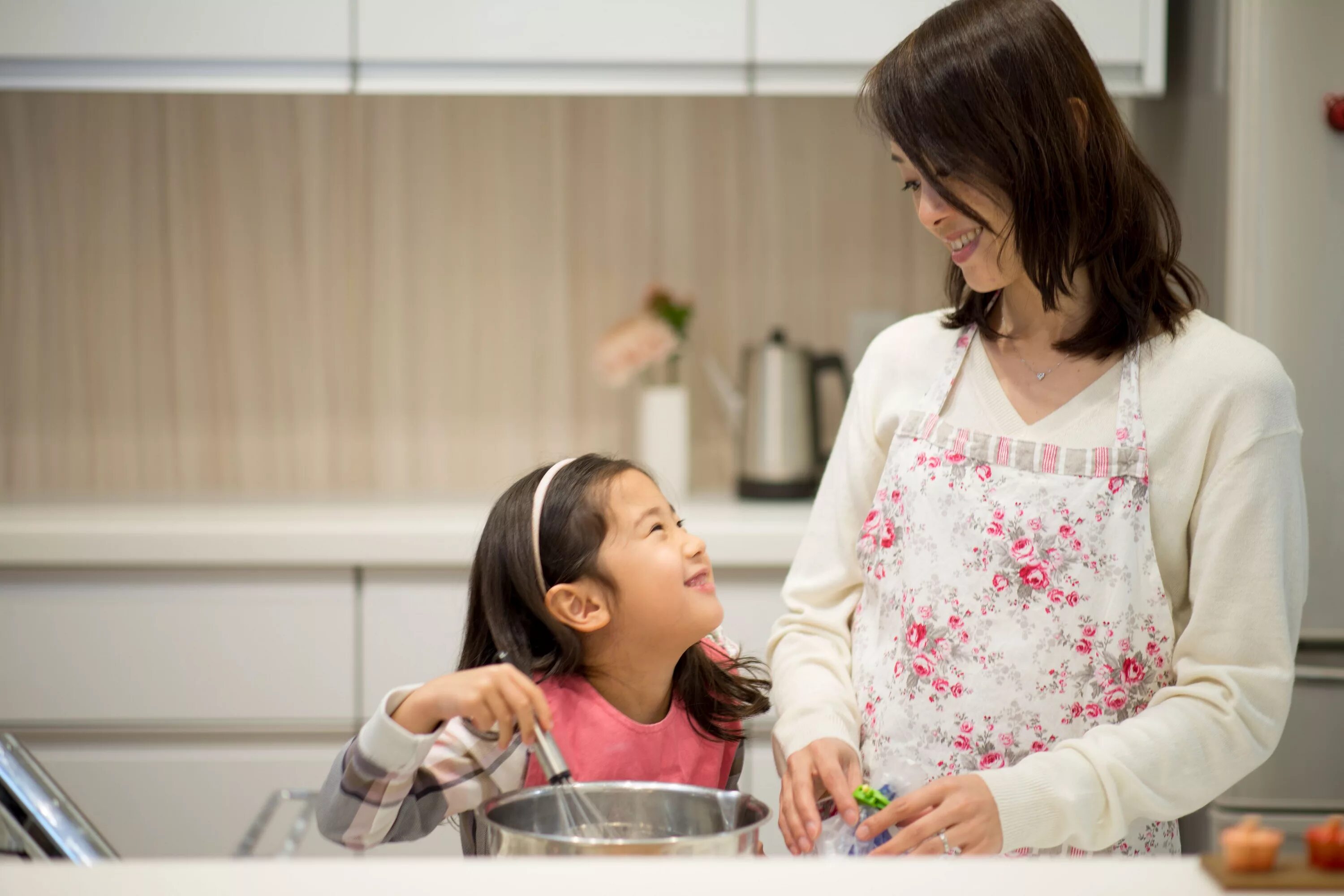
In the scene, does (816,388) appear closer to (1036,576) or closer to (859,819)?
(1036,576)

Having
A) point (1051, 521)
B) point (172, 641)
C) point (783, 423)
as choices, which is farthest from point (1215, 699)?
point (172, 641)

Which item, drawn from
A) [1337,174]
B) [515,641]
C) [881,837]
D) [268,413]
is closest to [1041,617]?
[881,837]

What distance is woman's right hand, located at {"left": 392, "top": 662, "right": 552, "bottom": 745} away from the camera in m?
0.89

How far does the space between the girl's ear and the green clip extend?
275mm

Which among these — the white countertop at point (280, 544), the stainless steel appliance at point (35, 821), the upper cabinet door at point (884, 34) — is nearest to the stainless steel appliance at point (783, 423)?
the white countertop at point (280, 544)

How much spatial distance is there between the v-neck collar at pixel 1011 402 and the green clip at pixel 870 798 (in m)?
0.34

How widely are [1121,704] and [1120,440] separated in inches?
8.8

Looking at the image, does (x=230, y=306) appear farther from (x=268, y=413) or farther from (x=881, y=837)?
(x=881, y=837)

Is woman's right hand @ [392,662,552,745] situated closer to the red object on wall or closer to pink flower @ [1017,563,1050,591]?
pink flower @ [1017,563,1050,591]

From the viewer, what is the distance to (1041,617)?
3.48ft

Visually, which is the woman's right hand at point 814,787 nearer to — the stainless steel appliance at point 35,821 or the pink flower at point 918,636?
the pink flower at point 918,636

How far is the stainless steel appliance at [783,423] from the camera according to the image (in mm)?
2248

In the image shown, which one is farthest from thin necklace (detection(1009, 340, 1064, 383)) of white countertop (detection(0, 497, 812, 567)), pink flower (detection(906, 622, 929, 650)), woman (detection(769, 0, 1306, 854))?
white countertop (detection(0, 497, 812, 567))

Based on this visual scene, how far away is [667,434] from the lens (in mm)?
2299
